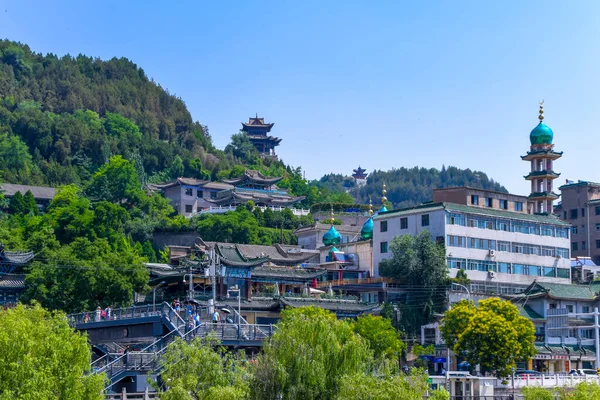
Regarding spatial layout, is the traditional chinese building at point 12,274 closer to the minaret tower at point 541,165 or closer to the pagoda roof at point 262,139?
the minaret tower at point 541,165

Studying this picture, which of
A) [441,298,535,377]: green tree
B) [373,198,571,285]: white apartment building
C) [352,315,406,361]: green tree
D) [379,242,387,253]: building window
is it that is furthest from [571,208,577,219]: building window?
[352,315,406,361]: green tree

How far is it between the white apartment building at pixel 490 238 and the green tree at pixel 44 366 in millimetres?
46575

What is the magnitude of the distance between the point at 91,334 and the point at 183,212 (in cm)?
6763

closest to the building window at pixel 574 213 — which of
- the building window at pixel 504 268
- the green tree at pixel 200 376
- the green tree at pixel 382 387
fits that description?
the building window at pixel 504 268

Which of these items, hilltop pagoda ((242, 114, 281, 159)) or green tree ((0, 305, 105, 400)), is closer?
green tree ((0, 305, 105, 400))

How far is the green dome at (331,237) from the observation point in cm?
9550

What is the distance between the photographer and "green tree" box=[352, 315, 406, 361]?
61.8m

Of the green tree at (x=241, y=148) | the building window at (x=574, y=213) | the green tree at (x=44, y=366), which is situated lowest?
the green tree at (x=44, y=366)

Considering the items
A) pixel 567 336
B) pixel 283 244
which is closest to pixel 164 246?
pixel 283 244

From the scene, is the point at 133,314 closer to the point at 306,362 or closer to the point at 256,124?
the point at 306,362

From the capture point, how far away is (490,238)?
82.7m

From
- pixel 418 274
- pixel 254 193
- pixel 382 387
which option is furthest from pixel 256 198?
pixel 382 387

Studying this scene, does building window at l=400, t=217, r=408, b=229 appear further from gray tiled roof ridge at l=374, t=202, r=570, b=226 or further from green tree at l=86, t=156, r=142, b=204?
green tree at l=86, t=156, r=142, b=204

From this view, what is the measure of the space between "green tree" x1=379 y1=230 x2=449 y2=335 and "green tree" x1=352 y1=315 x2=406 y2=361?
35.1ft
